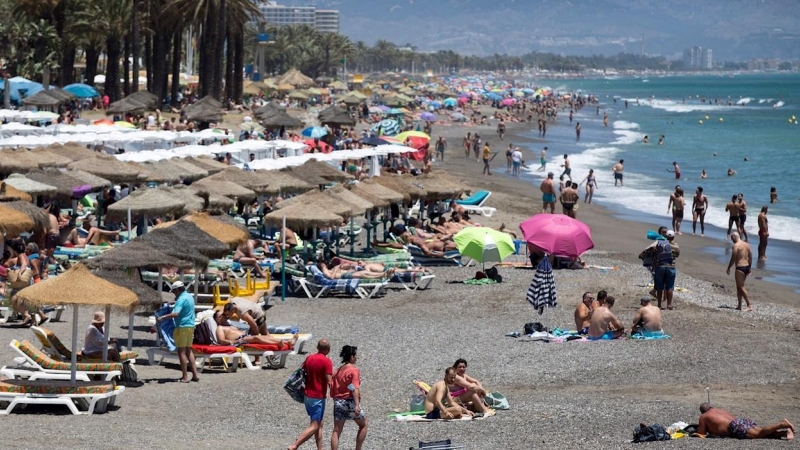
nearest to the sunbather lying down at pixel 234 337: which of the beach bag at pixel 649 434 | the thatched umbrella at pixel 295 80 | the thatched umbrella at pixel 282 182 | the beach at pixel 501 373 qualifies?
the beach at pixel 501 373

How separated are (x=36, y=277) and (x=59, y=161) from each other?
7954mm

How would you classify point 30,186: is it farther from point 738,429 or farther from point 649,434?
point 738,429

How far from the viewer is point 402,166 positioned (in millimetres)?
36188

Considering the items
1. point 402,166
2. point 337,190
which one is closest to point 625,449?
point 337,190

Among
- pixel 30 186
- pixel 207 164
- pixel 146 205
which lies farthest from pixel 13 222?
pixel 207 164

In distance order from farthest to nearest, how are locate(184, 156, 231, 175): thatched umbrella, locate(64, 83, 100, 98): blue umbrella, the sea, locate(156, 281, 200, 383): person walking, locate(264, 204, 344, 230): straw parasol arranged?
1. locate(64, 83, 100, 98): blue umbrella
2. the sea
3. locate(184, 156, 231, 175): thatched umbrella
4. locate(264, 204, 344, 230): straw parasol
5. locate(156, 281, 200, 383): person walking

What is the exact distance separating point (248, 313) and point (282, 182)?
30.2ft

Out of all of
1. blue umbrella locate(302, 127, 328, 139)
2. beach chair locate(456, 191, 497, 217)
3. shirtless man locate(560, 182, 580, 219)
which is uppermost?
blue umbrella locate(302, 127, 328, 139)

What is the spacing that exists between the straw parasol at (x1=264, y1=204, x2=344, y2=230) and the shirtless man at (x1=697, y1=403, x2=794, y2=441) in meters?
8.44

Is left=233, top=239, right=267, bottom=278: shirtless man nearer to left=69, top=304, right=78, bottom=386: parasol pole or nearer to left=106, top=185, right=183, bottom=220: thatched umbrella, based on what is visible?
left=106, top=185, right=183, bottom=220: thatched umbrella

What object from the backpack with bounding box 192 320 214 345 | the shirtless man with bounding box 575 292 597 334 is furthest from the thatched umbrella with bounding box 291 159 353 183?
the backpack with bounding box 192 320 214 345

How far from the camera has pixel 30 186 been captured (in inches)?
806

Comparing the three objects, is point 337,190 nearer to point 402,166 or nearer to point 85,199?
point 85,199

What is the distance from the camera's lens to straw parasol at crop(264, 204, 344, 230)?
1845cm
